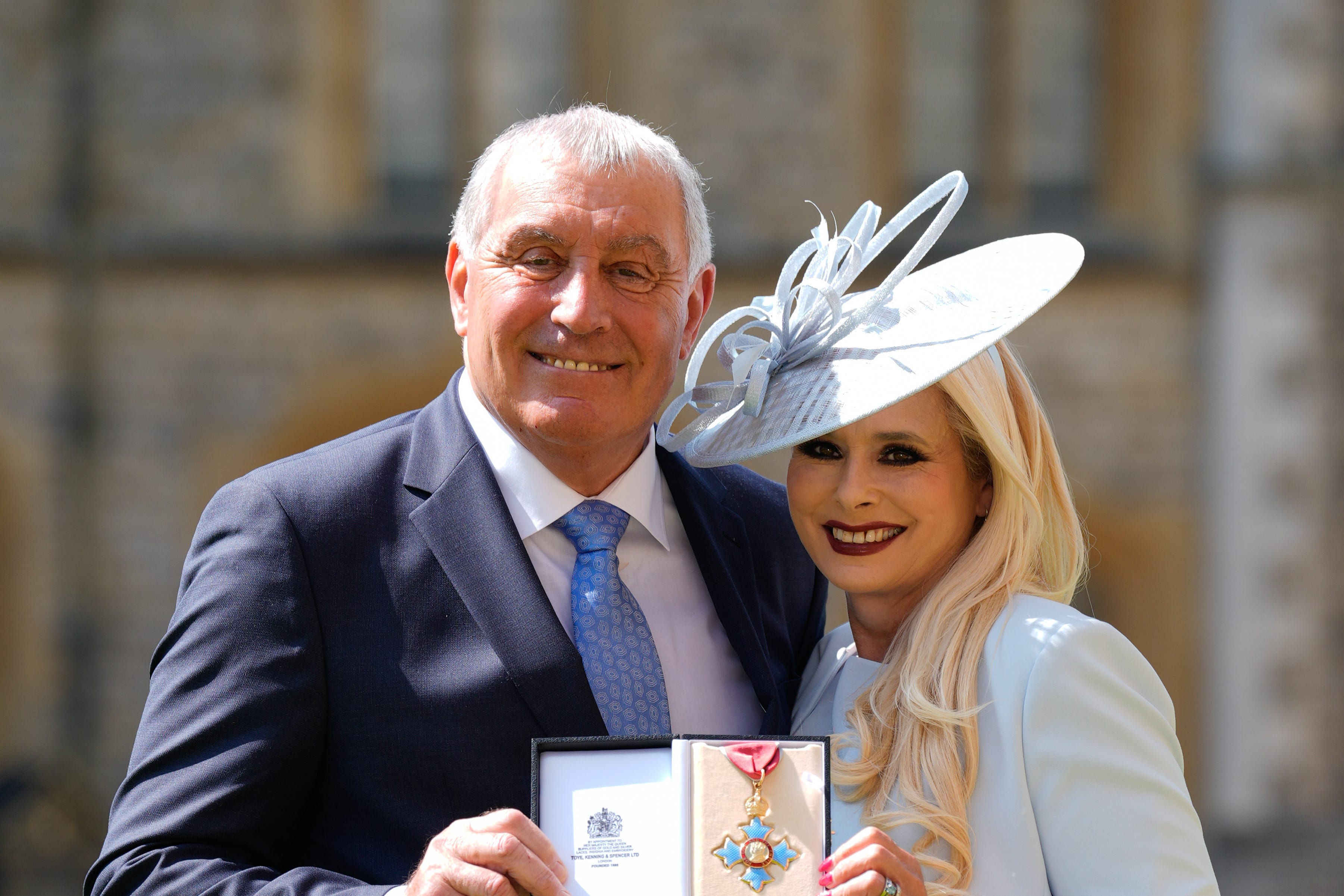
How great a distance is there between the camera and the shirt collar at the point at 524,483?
244 cm

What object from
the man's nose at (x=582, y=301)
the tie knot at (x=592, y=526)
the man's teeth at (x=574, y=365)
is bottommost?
the tie knot at (x=592, y=526)

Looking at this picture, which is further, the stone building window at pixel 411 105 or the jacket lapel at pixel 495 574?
the stone building window at pixel 411 105

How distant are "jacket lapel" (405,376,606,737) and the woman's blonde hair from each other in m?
0.44

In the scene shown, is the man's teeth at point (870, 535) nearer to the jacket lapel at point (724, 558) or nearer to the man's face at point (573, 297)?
the jacket lapel at point (724, 558)

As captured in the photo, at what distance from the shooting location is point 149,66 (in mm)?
8352

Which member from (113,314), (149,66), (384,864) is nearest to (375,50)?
(149,66)

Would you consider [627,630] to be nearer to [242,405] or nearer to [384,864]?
[384,864]

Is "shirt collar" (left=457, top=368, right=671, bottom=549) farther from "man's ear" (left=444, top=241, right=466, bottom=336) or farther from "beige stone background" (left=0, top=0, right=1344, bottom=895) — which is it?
"beige stone background" (left=0, top=0, right=1344, bottom=895)

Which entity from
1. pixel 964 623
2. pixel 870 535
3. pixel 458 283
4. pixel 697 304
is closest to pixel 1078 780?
pixel 964 623

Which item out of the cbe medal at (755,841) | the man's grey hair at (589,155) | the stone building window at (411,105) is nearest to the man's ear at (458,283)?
the man's grey hair at (589,155)

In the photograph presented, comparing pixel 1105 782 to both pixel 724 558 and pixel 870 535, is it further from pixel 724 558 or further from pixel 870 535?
pixel 724 558

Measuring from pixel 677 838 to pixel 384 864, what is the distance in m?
0.57

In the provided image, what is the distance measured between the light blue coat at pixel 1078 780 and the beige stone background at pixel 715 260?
19.9 feet

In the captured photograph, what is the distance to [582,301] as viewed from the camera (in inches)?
92.3
